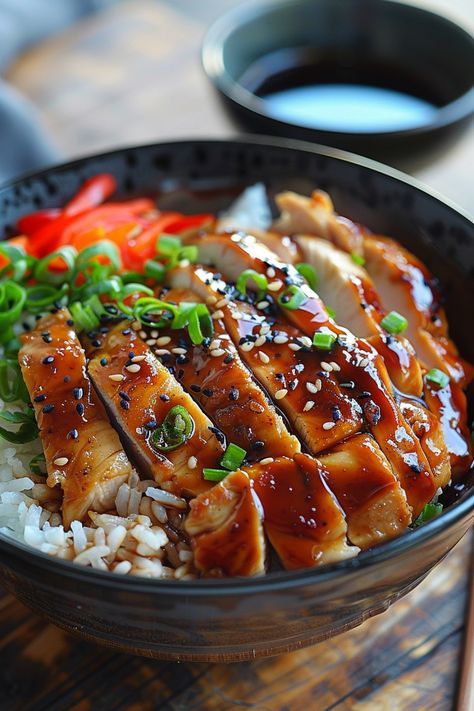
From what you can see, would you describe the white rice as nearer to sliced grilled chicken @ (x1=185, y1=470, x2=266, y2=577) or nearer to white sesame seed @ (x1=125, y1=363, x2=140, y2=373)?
sliced grilled chicken @ (x1=185, y1=470, x2=266, y2=577)

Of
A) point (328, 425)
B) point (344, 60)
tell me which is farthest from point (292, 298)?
point (344, 60)

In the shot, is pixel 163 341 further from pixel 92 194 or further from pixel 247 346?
pixel 92 194

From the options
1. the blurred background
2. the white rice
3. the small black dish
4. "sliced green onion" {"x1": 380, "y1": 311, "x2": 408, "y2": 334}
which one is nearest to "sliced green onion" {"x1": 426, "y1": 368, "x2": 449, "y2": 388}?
"sliced green onion" {"x1": 380, "y1": 311, "x2": 408, "y2": 334}

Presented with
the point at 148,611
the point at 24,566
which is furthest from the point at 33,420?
the point at 148,611

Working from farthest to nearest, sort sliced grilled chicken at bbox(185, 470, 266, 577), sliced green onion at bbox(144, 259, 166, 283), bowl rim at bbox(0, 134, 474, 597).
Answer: sliced green onion at bbox(144, 259, 166, 283), sliced grilled chicken at bbox(185, 470, 266, 577), bowl rim at bbox(0, 134, 474, 597)

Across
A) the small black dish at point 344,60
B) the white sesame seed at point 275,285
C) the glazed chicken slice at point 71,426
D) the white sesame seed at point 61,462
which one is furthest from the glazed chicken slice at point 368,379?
the small black dish at point 344,60

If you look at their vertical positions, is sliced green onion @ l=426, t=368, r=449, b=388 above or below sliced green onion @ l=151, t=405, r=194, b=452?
above

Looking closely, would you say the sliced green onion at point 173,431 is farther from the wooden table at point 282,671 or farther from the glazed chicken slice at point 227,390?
the wooden table at point 282,671
